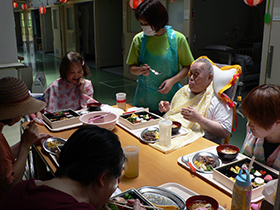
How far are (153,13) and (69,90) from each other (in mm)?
1166

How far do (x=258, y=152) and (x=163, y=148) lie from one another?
0.58 m

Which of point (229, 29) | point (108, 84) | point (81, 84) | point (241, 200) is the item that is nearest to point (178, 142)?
point (241, 200)

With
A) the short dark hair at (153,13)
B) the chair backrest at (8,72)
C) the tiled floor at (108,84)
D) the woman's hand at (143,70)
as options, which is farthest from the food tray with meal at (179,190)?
the chair backrest at (8,72)

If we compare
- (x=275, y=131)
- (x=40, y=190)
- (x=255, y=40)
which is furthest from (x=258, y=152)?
(x=255, y=40)

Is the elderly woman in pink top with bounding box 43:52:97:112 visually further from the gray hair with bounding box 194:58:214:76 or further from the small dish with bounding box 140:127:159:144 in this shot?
the gray hair with bounding box 194:58:214:76

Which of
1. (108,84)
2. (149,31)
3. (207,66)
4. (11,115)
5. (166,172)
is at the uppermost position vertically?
(149,31)

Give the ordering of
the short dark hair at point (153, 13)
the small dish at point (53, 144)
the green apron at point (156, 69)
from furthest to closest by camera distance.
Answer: the green apron at point (156, 69)
the short dark hair at point (153, 13)
the small dish at point (53, 144)

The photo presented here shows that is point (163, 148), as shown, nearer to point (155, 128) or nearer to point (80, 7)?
point (155, 128)

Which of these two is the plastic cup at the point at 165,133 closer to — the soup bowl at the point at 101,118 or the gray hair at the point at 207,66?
the soup bowl at the point at 101,118

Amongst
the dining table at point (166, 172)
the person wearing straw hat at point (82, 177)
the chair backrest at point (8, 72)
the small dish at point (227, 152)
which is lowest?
the dining table at point (166, 172)

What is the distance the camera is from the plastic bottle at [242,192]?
1.07 metres

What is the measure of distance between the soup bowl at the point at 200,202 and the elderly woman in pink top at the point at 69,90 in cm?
185

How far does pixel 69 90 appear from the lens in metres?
2.87

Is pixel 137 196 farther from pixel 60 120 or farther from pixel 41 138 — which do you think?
pixel 60 120
